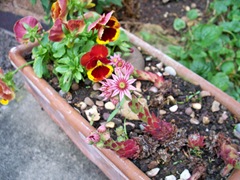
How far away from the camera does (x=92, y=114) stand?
1.32 m

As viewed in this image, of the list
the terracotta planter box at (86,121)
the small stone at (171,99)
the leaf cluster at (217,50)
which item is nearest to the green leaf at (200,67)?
the leaf cluster at (217,50)

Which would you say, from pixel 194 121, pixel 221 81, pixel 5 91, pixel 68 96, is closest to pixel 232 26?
pixel 221 81

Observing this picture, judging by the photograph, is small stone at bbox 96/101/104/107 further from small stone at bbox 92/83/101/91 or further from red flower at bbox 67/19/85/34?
red flower at bbox 67/19/85/34

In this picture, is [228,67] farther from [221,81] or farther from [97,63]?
[97,63]

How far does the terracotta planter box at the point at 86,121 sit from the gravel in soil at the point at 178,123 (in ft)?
A: 0.10

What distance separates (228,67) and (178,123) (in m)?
0.55

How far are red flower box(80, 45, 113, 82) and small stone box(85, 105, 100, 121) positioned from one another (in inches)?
5.0

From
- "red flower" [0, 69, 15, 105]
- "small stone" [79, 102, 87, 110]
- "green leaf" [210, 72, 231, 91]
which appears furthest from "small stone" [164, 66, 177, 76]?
"red flower" [0, 69, 15, 105]

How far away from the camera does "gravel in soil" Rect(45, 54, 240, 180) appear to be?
122 cm

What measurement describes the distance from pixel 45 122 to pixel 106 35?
0.62 metres

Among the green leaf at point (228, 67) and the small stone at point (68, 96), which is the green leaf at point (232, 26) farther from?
the small stone at point (68, 96)

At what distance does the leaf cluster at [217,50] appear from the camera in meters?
1.69

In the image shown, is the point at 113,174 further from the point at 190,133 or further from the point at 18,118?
the point at 18,118

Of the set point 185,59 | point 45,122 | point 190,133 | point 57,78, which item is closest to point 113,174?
point 190,133
